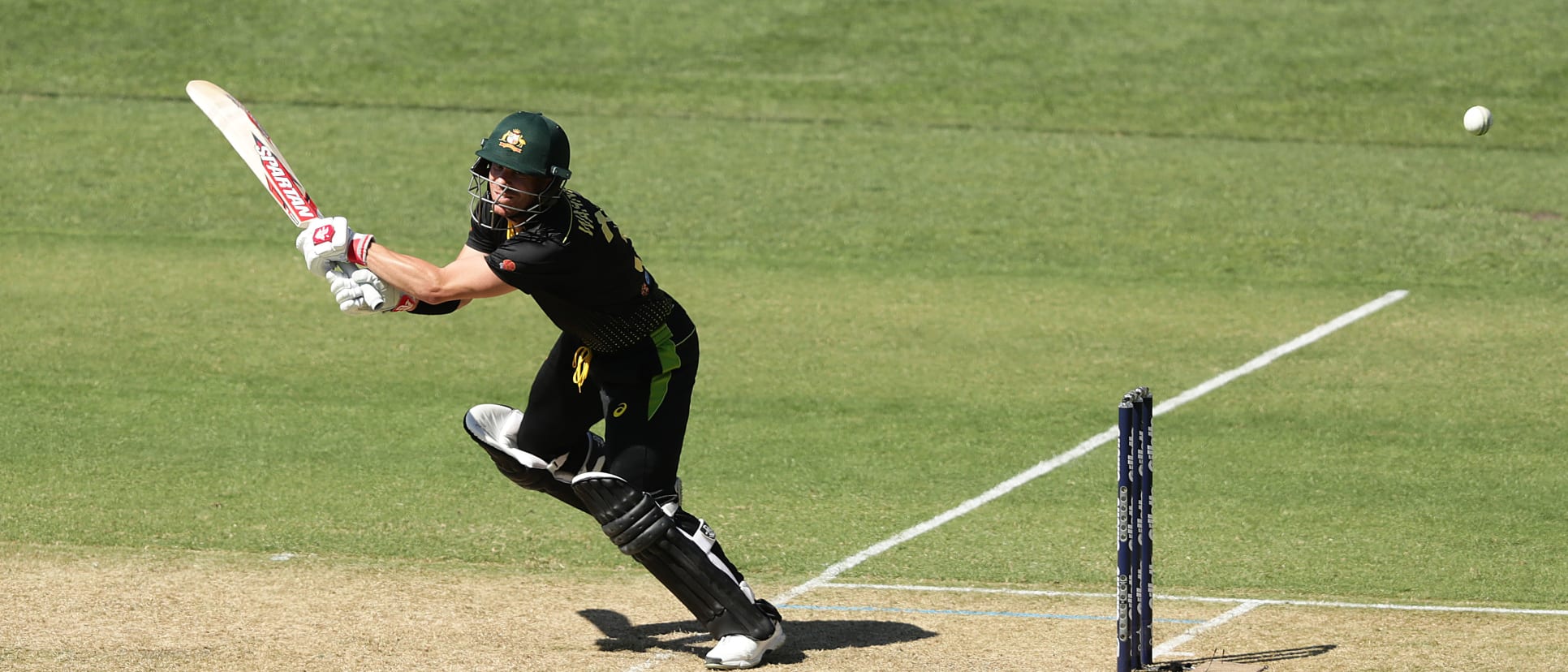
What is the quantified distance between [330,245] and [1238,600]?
436cm

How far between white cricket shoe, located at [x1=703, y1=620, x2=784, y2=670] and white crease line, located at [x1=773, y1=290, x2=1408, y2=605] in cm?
95

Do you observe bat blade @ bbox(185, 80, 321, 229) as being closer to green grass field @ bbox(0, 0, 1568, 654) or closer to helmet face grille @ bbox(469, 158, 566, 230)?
helmet face grille @ bbox(469, 158, 566, 230)

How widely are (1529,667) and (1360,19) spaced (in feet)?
53.7

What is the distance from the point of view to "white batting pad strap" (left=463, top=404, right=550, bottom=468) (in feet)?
24.1

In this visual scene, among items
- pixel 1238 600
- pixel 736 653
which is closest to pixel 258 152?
pixel 736 653

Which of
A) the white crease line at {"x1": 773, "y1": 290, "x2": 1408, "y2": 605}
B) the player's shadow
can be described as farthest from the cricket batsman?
the white crease line at {"x1": 773, "y1": 290, "x2": 1408, "y2": 605}

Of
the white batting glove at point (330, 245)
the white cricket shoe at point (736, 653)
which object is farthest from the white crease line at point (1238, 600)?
the white batting glove at point (330, 245)

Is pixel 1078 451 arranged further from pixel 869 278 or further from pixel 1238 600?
pixel 869 278

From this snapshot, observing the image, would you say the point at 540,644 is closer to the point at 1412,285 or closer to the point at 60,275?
the point at 60,275

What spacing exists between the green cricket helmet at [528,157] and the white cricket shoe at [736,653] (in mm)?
1891

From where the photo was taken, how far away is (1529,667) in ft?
23.1

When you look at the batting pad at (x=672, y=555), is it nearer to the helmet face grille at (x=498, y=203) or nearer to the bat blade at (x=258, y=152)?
the helmet face grille at (x=498, y=203)

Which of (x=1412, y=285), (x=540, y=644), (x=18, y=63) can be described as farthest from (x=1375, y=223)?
(x=18, y=63)

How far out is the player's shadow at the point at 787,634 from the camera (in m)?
7.35
